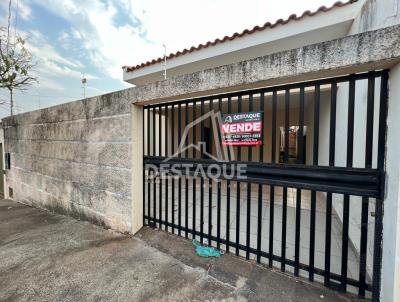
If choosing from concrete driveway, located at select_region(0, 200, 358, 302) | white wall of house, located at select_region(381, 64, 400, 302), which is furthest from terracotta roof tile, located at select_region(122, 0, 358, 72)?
concrete driveway, located at select_region(0, 200, 358, 302)

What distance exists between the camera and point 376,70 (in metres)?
1.60

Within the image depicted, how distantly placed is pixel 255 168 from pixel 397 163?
1099 mm

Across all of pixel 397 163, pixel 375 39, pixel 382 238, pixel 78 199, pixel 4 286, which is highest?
pixel 375 39

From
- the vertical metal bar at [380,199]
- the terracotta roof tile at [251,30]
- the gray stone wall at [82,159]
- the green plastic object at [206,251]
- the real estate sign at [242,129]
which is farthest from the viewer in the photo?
the terracotta roof tile at [251,30]

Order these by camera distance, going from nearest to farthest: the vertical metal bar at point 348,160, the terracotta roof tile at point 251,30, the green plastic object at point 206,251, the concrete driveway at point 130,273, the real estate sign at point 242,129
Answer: the vertical metal bar at point 348,160 < the concrete driveway at point 130,273 < the real estate sign at point 242,129 < the green plastic object at point 206,251 < the terracotta roof tile at point 251,30

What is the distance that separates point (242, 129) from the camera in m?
2.14

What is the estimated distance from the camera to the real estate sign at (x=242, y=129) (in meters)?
2.04

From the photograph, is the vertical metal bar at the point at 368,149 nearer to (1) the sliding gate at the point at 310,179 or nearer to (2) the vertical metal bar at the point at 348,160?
(1) the sliding gate at the point at 310,179

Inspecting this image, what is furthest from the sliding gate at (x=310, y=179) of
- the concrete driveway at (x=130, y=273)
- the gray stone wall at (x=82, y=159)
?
the gray stone wall at (x=82, y=159)

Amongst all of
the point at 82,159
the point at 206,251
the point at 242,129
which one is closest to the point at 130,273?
the point at 206,251

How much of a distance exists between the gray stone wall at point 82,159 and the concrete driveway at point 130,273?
21.8 inches

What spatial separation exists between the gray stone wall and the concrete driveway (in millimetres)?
553

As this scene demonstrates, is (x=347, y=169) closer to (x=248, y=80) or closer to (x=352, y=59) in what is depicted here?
(x=352, y=59)

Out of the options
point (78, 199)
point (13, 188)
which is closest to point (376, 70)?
point (78, 199)
